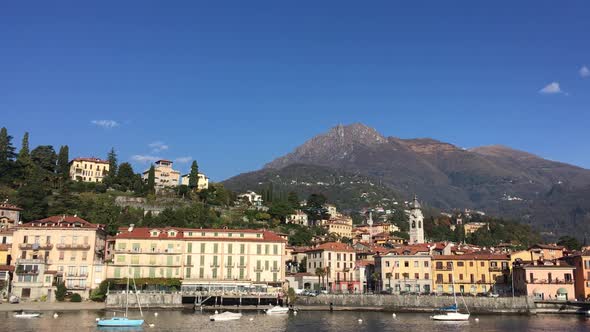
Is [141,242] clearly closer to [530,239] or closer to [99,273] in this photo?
[99,273]

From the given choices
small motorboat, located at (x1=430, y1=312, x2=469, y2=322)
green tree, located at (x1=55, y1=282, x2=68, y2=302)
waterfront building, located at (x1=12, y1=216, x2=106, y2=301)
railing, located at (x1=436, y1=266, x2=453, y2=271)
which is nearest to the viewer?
small motorboat, located at (x1=430, y1=312, x2=469, y2=322)

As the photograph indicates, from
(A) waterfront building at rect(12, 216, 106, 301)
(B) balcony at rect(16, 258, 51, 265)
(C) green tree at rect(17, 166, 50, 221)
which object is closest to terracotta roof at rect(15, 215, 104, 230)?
(A) waterfront building at rect(12, 216, 106, 301)

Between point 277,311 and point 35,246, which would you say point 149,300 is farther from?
point 35,246

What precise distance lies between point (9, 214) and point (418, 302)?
7649 cm

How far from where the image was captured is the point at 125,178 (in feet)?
486

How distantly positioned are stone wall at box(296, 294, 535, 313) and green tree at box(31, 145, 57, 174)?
269ft

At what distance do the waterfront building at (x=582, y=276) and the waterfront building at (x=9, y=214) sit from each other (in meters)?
98.7

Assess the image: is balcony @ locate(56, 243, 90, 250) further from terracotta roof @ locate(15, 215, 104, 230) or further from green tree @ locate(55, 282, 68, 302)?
green tree @ locate(55, 282, 68, 302)

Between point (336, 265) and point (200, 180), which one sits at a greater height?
point (200, 180)

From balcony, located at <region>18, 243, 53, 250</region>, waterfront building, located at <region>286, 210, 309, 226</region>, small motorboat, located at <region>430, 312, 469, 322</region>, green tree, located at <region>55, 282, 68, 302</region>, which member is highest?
waterfront building, located at <region>286, 210, 309, 226</region>

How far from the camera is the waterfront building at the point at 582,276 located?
87375mm

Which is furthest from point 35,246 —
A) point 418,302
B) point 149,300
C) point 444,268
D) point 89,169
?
point 89,169

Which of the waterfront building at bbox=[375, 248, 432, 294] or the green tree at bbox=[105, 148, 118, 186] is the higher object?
the green tree at bbox=[105, 148, 118, 186]

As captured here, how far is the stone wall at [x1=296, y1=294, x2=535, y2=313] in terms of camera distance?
84625 millimetres
